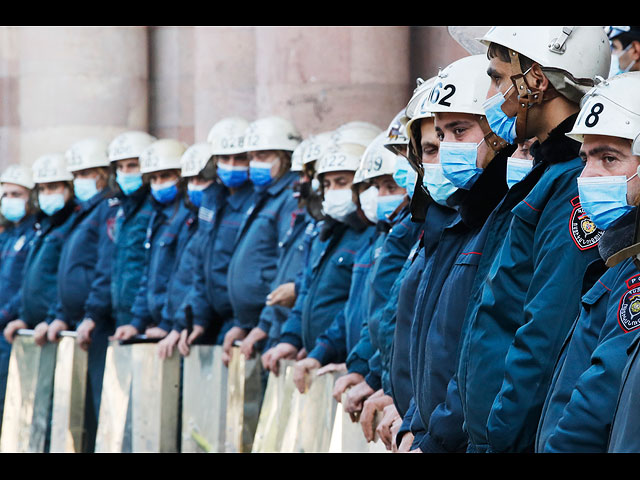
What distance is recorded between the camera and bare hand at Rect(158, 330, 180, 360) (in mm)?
10188

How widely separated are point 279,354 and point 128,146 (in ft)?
16.5

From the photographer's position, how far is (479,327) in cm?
448

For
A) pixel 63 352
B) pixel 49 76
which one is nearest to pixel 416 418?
pixel 63 352

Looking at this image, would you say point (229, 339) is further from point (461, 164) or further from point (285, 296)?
point (461, 164)

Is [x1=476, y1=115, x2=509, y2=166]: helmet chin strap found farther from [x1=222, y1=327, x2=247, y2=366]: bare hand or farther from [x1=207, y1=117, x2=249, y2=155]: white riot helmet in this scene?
[x1=207, y1=117, x2=249, y2=155]: white riot helmet

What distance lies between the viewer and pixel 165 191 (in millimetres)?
12117

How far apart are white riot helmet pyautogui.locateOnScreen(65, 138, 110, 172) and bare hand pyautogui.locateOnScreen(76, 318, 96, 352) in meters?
2.18

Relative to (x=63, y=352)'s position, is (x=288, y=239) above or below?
above

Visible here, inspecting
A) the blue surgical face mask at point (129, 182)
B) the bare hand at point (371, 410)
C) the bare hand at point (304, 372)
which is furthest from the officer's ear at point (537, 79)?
the blue surgical face mask at point (129, 182)

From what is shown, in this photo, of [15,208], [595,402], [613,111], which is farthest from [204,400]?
[15,208]

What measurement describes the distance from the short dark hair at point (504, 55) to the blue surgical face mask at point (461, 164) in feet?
1.39
